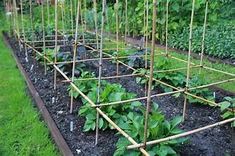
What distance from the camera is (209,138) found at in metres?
3.17

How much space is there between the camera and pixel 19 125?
3.66 metres

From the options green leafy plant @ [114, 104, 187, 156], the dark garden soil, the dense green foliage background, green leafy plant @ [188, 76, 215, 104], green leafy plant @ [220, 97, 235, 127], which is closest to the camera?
green leafy plant @ [114, 104, 187, 156]

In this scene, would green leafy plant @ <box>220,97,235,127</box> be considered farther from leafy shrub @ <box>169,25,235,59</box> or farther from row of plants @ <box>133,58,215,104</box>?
leafy shrub @ <box>169,25,235,59</box>

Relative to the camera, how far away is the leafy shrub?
6.07 metres

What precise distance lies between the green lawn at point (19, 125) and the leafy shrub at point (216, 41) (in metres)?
3.20

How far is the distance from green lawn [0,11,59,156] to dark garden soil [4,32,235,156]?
0.16m

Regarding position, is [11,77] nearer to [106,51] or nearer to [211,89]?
[106,51]

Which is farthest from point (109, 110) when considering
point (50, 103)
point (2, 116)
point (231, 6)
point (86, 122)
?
point (231, 6)

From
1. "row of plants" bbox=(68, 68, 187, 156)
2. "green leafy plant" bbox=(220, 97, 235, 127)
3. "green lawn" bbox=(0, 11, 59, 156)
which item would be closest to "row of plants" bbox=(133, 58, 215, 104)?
"green leafy plant" bbox=(220, 97, 235, 127)

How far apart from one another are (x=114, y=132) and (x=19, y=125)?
104cm

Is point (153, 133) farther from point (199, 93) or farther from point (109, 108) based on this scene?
point (199, 93)

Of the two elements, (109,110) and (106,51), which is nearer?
(109,110)

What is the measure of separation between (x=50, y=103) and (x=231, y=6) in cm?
457

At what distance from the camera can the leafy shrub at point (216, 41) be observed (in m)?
6.07
